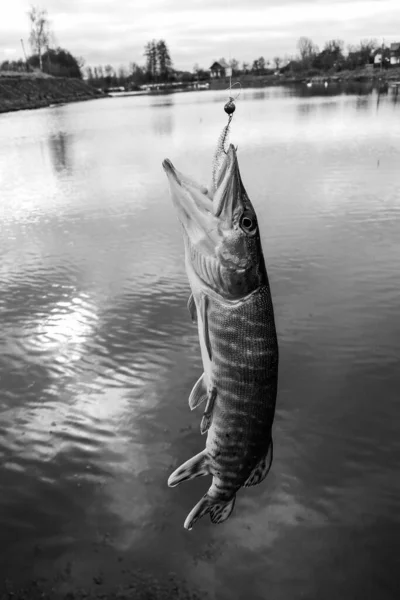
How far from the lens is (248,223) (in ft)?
10.9

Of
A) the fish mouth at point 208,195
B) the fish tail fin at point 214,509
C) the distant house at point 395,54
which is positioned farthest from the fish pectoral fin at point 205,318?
the distant house at point 395,54

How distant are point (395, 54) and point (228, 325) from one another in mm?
181150

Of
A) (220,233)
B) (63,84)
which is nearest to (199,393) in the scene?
(220,233)

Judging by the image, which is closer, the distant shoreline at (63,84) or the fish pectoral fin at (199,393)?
the fish pectoral fin at (199,393)

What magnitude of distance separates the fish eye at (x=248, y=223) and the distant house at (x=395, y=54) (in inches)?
7037

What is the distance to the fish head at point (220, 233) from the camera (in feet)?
10.6

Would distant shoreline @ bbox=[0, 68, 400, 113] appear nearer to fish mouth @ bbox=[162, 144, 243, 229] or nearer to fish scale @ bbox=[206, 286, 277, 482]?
fish mouth @ bbox=[162, 144, 243, 229]

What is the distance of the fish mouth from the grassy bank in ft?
310

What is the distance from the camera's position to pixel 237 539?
6785 mm

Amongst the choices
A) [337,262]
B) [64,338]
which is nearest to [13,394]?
[64,338]

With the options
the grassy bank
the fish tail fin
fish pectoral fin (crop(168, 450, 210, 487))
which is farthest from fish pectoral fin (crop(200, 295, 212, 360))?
the grassy bank

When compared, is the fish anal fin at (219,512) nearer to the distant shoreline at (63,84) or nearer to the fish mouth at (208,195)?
the fish mouth at (208,195)

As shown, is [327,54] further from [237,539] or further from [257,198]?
[237,539]

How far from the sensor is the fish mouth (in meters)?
3.15
